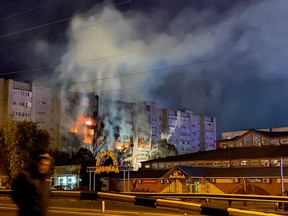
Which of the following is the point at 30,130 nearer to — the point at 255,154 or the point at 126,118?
the point at 255,154

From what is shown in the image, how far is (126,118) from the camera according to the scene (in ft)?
532

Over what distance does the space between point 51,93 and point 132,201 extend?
396ft

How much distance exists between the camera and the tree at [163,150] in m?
144

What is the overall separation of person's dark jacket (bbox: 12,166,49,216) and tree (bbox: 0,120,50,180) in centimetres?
6316

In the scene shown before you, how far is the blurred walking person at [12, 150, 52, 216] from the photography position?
605 cm

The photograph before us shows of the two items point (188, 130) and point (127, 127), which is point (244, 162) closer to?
point (127, 127)

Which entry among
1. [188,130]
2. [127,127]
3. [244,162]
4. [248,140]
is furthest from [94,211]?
[188,130]

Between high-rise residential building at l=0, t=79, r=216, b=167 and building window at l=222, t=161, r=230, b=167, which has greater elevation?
high-rise residential building at l=0, t=79, r=216, b=167

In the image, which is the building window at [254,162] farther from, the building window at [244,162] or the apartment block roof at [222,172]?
the apartment block roof at [222,172]

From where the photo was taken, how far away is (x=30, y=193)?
6.05m

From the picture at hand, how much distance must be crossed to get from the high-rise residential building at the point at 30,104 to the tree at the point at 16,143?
162 ft

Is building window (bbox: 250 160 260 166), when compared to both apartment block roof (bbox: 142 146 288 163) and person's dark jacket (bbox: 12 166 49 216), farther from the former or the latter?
person's dark jacket (bbox: 12 166 49 216)

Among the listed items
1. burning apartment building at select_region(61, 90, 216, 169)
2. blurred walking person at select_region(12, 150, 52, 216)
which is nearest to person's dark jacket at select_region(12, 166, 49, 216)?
blurred walking person at select_region(12, 150, 52, 216)

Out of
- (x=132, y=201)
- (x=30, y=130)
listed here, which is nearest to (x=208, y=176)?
(x=30, y=130)
